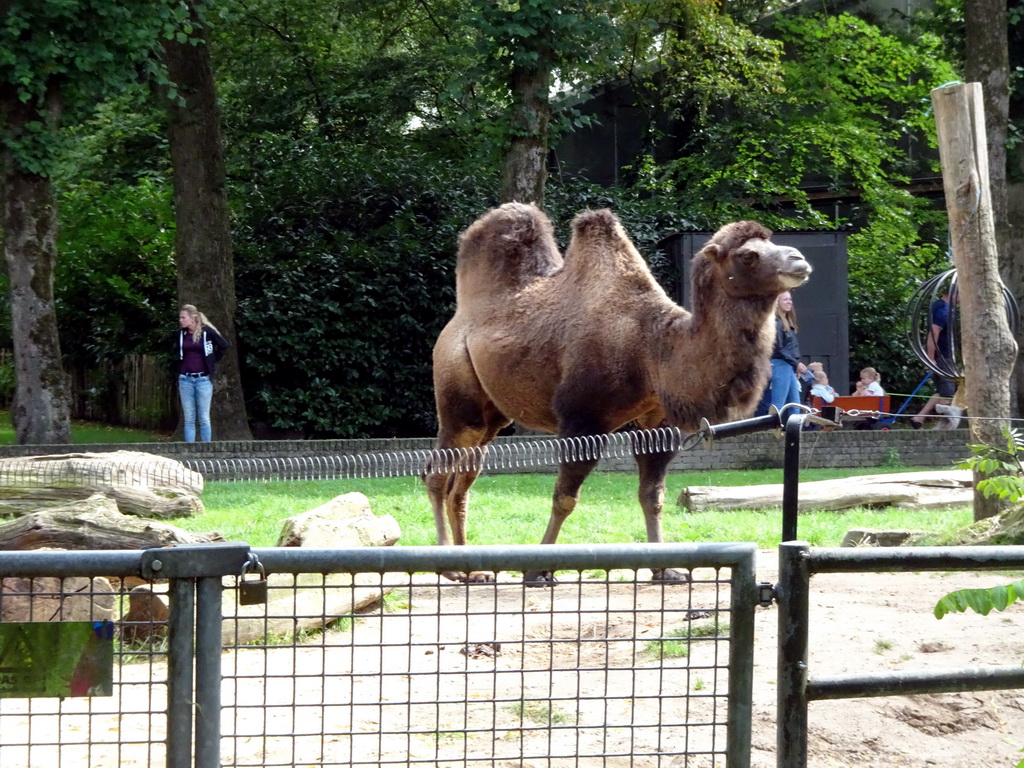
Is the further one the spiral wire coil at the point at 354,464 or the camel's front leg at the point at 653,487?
the spiral wire coil at the point at 354,464

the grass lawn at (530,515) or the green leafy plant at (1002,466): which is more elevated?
the green leafy plant at (1002,466)

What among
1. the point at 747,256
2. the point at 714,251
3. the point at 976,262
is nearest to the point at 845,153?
the point at 976,262

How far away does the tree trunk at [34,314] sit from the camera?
1612 cm

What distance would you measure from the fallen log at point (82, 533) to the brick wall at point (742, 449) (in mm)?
7256

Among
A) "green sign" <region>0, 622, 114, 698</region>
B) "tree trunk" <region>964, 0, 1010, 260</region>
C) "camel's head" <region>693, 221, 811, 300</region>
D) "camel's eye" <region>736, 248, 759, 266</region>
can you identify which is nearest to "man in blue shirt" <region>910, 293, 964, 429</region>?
"tree trunk" <region>964, 0, 1010, 260</region>

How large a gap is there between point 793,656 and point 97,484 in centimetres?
879

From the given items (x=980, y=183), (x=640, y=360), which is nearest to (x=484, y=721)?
(x=640, y=360)

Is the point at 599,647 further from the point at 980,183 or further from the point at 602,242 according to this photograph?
the point at 980,183

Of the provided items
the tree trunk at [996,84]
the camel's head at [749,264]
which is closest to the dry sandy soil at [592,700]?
the camel's head at [749,264]

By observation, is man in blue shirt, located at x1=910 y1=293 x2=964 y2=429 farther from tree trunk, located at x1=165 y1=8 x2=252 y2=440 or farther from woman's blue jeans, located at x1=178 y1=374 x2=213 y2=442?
tree trunk, located at x1=165 y1=8 x2=252 y2=440

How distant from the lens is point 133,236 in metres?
20.5

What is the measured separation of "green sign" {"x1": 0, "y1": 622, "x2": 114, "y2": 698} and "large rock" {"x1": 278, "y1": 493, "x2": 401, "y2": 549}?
424 centimetres

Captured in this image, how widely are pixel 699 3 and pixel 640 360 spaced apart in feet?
56.5

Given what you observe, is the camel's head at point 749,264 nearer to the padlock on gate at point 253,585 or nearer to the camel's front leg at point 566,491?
the camel's front leg at point 566,491
